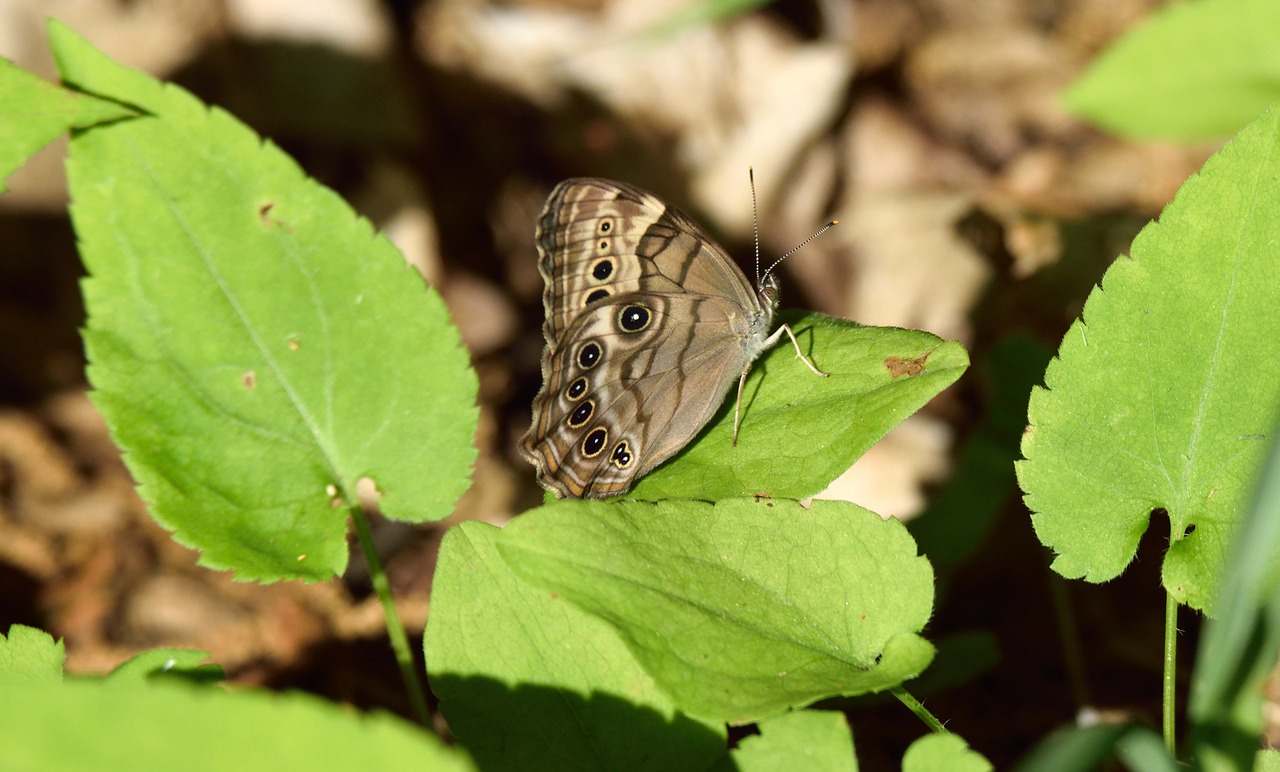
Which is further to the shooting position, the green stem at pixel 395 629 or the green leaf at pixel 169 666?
the green stem at pixel 395 629

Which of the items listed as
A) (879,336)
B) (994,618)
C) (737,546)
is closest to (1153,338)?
(879,336)

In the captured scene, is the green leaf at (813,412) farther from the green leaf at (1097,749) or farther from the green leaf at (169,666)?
the green leaf at (169,666)

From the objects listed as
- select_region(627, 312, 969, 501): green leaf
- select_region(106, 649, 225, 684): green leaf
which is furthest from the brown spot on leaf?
select_region(106, 649, 225, 684): green leaf

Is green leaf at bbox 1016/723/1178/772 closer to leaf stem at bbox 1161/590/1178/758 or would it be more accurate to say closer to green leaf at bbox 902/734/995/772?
green leaf at bbox 902/734/995/772

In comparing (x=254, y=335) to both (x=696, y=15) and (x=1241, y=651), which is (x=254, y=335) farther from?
(x=696, y=15)

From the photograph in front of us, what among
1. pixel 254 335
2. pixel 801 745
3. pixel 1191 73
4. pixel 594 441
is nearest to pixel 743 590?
pixel 801 745

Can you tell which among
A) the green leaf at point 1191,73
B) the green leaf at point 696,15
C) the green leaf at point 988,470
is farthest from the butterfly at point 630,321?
the green leaf at point 1191,73
